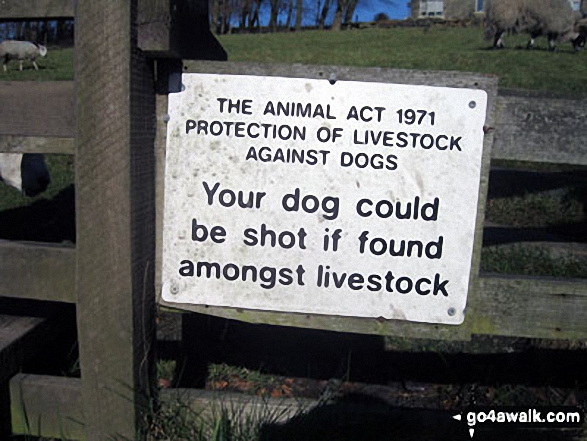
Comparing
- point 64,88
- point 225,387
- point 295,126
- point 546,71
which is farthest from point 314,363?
point 546,71

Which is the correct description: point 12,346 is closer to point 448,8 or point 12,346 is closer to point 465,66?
point 465,66

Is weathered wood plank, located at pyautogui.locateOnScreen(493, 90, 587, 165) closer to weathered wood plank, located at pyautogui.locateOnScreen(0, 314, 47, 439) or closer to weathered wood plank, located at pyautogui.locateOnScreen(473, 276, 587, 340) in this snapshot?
weathered wood plank, located at pyautogui.locateOnScreen(473, 276, 587, 340)

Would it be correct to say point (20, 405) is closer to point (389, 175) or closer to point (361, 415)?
point (361, 415)

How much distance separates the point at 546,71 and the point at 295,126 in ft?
36.8

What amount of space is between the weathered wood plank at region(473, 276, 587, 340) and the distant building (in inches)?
1584

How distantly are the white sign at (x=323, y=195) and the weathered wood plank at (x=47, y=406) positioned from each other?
2.06 ft

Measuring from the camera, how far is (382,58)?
1402 cm

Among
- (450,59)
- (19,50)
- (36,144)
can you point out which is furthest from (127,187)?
(19,50)

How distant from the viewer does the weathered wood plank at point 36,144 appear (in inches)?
81.3

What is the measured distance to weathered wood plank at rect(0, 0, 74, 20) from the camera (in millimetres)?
1998

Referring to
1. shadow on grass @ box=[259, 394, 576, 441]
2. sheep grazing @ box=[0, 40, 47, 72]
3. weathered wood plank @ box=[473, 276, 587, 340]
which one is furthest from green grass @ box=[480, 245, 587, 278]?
sheep grazing @ box=[0, 40, 47, 72]

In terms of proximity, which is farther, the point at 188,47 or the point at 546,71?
the point at 546,71

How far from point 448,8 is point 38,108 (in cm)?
4697

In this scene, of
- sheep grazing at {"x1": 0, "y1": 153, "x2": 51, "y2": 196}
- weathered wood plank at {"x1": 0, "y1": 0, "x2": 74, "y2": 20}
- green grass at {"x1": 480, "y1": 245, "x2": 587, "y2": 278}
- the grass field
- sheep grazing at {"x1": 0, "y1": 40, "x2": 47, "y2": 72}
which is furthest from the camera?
sheep grazing at {"x1": 0, "y1": 40, "x2": 47, "y2": 72}
